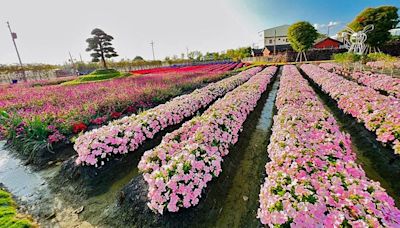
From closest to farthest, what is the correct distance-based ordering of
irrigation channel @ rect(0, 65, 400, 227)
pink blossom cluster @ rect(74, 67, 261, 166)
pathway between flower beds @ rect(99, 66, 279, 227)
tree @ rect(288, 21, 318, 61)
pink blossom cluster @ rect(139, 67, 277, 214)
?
pink blossom cluster @ rect(139, 67, 277, 214), pathway between flower beds @ rect(99, 66, 279, 227), irrigation channel @ rect(0, 65, 400, 227), pink blossom cluster @ rect(74, 67, 261, 166), tree @ rect(288, 21, 318, 61)

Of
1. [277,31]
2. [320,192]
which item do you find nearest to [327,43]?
[277,31]

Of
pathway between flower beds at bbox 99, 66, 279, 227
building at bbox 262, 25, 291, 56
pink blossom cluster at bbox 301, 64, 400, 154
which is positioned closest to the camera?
pathway between flower beds at bbox 99, 66, 279, 227

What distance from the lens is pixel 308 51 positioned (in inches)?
1758

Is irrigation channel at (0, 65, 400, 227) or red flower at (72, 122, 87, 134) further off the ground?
red flower at (72, 122, 87, 134)

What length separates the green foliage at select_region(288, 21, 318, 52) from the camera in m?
42.2

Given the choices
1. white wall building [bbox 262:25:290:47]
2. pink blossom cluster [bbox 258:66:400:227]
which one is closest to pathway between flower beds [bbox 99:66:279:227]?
pink blossom cluster [bbox 258:66:400:227]

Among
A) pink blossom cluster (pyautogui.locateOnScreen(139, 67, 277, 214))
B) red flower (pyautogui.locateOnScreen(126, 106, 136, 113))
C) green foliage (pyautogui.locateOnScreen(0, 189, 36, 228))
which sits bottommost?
green foliage (pyautogui.locateOnScreen(0, 189, 36, 228))

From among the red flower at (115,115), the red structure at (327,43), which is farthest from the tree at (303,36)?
the red flower at (115,115)

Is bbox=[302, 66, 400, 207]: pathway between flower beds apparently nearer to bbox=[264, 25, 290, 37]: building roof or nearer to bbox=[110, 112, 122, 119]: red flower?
bbox=[110, 112, 122, 119]: red flower

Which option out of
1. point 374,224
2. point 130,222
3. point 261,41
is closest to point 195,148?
point 130,222

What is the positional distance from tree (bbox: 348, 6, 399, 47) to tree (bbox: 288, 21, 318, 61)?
27.8 feet

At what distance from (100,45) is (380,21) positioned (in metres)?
49.6

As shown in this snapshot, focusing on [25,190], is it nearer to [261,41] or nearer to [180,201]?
[180,201]

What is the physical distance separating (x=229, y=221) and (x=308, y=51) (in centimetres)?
5031
